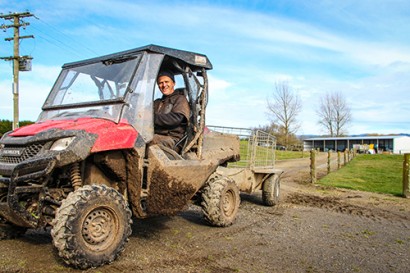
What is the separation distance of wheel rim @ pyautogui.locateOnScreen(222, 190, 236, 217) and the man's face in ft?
6.48

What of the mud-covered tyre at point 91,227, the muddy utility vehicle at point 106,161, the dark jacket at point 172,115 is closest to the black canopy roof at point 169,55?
the muddy utility vehicle at point 106,161

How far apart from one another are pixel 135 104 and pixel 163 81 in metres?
1.11

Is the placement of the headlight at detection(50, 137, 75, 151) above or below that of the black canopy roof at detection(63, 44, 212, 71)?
below

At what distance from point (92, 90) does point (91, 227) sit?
7.15ft

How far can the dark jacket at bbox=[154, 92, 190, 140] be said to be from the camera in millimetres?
5650

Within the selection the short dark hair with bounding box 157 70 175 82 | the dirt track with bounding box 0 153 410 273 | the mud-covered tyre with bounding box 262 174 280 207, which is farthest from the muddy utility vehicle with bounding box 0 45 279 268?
the mud-covered tyre with bounding box 262 174 280 207

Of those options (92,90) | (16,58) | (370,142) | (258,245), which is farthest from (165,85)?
(370,142)

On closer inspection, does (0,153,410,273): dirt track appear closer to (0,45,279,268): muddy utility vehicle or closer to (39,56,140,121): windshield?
(0,45,279,268): muddy utility vehicle

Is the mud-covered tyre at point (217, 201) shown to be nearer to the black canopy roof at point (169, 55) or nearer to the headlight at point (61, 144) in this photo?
the black canopy roof at point (169, 55)

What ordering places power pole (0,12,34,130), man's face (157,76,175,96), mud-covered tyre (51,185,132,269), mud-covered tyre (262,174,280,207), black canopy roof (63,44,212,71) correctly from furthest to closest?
1. power pole (0,12,34,130)
2. mud-covered tyre (262,174,280,207)
3. man's face (157,76,175,96)
4. black canopy roof (63,44,212,71)
5. mud-covered tyre (51,185,132,269)

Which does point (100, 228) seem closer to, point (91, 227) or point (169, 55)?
point (91, 227)

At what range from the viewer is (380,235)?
249 inches

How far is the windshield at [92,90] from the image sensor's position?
5.04 m

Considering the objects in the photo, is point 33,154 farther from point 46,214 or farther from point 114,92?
point 114,92
